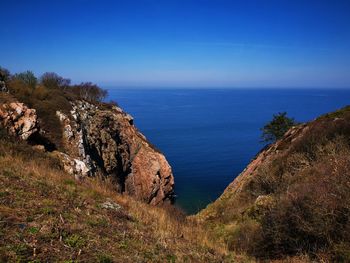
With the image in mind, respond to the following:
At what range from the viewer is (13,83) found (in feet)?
103

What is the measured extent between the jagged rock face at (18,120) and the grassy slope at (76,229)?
9.13 meters

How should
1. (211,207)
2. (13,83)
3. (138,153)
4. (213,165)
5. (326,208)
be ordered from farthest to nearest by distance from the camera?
1. (213,165)
2. (138,153)
3. (13,83)
4. (211,207)
5. (326,208)

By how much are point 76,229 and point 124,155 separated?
1444 inches

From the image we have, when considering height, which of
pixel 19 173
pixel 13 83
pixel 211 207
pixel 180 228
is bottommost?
pixel 211 207

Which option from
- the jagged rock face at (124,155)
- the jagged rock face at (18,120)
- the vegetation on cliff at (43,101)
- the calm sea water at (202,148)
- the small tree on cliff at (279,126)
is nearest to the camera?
the jagged rock face at (18,120)

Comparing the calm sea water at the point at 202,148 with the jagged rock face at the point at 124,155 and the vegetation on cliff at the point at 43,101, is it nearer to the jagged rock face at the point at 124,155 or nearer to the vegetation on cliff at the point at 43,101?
the jagged rock face at the point at 124,155

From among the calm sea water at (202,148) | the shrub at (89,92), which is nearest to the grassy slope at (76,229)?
the calm sea water at (202,148)

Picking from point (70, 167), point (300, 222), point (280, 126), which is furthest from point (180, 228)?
point (280, 126)

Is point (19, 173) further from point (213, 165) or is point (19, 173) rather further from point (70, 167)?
point (213, 165)

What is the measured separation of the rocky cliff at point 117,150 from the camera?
3056 centimetres

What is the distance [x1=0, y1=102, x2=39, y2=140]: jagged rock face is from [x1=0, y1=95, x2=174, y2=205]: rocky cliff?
21.1 ft

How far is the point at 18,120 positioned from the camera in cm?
2011

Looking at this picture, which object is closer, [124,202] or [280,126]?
[124,202]

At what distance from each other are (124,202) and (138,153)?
112ft
